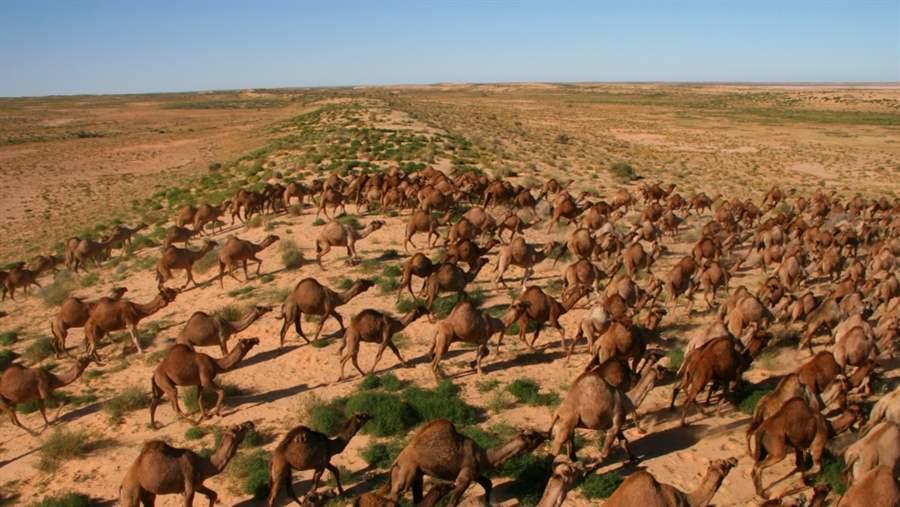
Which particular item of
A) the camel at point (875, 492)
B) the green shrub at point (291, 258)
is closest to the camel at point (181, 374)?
the green shrub at point (291, 258)

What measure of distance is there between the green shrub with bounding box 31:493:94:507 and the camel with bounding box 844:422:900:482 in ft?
33.2

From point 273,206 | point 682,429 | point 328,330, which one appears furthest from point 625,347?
point 273,206

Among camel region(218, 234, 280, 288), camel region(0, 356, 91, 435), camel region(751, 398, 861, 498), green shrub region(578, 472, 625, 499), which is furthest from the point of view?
camel region(218, 234, 280, 288)

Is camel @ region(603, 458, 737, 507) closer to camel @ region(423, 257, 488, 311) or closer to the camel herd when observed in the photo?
the camel herd

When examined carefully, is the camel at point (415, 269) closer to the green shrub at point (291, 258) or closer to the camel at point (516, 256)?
the camel at point (516, 256)

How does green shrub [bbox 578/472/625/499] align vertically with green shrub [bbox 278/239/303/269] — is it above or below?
below

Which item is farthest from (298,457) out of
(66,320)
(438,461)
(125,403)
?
(66,320)

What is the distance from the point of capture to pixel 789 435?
8.58 m

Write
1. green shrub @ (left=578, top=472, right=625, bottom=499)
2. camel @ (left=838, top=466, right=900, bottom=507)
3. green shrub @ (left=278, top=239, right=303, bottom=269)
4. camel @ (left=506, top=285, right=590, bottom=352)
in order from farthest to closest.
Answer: green shrub @ (left=278, top=239, right=303, bottom=269) → camel @ (left=506, top=285, right=590, bottom=352) → green shrub @ (left=578, top=472, right=625, bottom=499) → camel @ (left=838, top=466, right=900, bottom=507)

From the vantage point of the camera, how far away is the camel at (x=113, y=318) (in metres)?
13.6

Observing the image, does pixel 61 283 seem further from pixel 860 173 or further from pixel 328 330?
pixel 860 173

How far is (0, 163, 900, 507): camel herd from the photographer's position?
8094 millimetres

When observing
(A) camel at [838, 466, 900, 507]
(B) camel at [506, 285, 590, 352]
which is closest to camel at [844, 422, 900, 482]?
(A) camel at [838, 466, 900, 507]

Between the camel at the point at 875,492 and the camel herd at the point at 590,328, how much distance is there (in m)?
0.02
